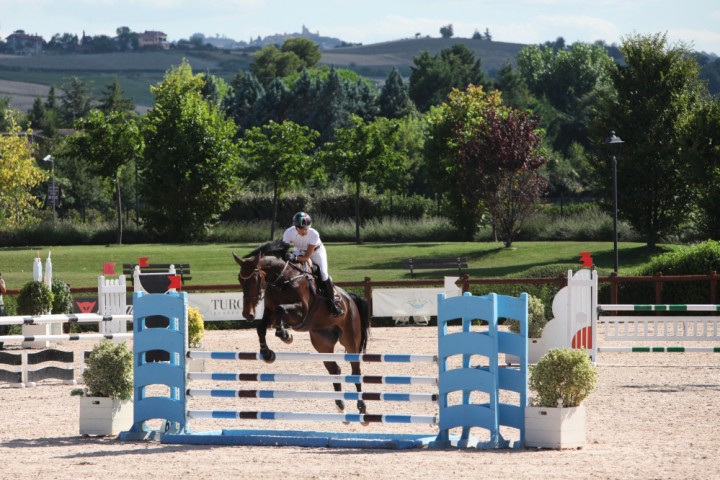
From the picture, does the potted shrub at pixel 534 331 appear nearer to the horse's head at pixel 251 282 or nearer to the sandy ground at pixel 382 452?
the sandy ground at pixel 382 452

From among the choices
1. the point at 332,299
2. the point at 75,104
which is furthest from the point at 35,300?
the point at 75,104

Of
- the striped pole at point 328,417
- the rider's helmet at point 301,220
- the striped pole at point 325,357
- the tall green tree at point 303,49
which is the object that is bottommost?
the striped pole at point 328,417

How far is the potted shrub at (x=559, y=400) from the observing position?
33.5 ft

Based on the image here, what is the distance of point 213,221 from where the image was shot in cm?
5509

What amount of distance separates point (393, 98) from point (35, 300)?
2880 inches

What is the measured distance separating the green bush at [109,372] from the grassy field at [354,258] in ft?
72.2

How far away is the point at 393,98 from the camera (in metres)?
93.1

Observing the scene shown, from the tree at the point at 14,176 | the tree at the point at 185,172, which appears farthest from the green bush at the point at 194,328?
the tree at the point at 185,172

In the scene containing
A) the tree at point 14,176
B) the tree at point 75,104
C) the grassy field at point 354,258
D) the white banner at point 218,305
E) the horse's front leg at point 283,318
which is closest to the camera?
the horse's front leg at point 283,318

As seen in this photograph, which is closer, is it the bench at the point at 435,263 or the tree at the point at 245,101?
the bench at the point at 435,263

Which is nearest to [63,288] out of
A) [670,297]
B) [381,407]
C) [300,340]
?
[300,340]

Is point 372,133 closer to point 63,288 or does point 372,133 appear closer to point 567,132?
point 63,288

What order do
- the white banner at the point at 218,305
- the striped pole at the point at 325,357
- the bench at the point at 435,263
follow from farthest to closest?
the bench at the point at 435,263 → the white banner at the point at 218,305 → the striped pole at the point at 325,357

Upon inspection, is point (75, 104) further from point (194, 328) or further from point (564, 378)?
point (564, 378)
